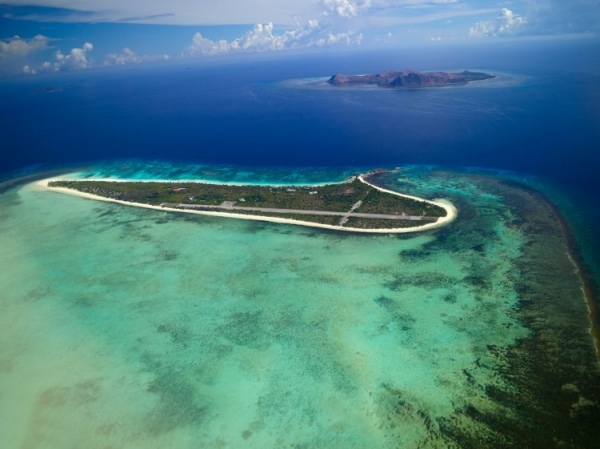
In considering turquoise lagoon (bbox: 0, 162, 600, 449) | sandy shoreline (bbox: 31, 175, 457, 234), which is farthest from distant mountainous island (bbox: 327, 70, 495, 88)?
turquoise lagoon (bbox: 0, 162, 600, 449)

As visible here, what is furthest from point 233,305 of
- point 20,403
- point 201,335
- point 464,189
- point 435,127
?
point 435,127

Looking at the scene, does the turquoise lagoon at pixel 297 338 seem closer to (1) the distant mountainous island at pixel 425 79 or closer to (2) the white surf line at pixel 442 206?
(2) the white surf line at pixel 442 206

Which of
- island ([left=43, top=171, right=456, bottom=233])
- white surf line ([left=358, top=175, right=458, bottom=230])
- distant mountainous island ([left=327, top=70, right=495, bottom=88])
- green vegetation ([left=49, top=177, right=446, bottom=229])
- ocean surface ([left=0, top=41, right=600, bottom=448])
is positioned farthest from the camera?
distant mountainous island ([left=327, top=70, right=495, bottom=88])

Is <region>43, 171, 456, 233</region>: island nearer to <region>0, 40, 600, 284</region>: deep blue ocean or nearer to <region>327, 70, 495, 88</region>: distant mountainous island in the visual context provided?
<region>0, 40, 600, 284</region>: deep blue ocean

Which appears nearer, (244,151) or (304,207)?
(304,207)

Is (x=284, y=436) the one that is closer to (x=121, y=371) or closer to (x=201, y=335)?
(x=201, y=335)

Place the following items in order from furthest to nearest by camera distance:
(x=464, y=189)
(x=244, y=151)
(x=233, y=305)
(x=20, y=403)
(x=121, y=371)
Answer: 1. (x=244, y=151)
2. (x=464, y=189)
3. (x=233, y=305)
4. (x=121, y=371)
5. (x=20, y=403)

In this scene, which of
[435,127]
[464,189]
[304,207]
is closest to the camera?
[304,207]
